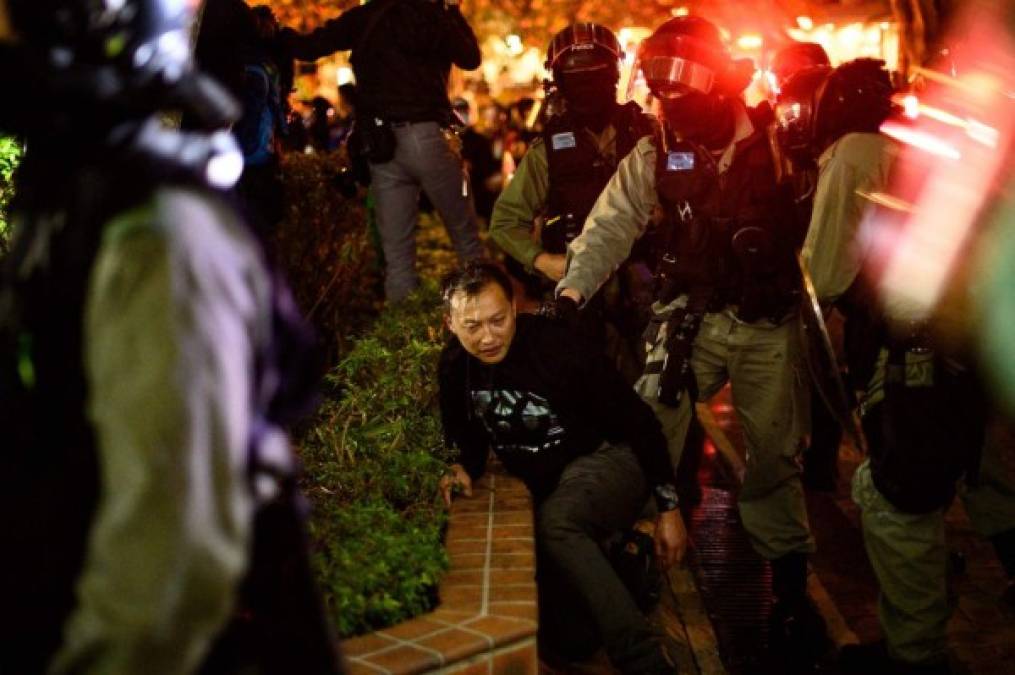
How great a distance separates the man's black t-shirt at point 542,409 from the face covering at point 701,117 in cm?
105

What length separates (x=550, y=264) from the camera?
6.31 meters

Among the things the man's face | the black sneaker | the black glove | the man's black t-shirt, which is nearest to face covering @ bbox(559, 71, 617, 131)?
the black glove

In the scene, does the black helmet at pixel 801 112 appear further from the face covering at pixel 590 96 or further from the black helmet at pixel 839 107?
the face covering at pixel 590 96

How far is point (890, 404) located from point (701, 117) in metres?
1.47

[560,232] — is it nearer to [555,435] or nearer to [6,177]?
[555,435]

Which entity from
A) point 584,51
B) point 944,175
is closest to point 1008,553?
point 944,175

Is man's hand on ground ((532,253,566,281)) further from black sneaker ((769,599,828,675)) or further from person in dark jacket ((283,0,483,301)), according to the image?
black sneaker ((769,599,828,675))

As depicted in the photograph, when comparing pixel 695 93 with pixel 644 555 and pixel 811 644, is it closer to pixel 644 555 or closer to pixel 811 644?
pixel 644 555

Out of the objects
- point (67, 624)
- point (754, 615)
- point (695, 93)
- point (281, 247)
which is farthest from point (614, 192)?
point (67, 624)

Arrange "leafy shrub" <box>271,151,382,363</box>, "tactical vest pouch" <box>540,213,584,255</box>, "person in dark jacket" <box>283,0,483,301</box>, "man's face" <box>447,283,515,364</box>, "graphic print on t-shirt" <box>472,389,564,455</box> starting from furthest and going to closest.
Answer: "leafy shrub" <box>271,151,382,363</box> → "person in dark jacket" <box>283,0,483,301</box> → "tactical vest pouch" <box>540,213,584,255</box> → "graphic print on t-shirt" <box>472,389,564,455</box> → "man's face" <box>447,283,515,364</box>

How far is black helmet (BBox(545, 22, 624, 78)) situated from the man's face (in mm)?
2057

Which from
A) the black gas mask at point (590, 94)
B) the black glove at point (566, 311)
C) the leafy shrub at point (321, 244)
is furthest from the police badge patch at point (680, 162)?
the leafy shrub at point (321, 244)

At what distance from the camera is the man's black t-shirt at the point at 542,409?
448cm

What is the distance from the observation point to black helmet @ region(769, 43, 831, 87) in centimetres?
638
